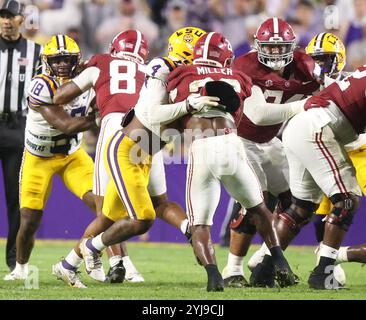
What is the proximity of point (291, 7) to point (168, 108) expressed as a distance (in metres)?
6.11

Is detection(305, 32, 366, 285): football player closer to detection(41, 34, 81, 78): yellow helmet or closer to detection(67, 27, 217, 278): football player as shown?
detection(67, 27, 217, 278): football player


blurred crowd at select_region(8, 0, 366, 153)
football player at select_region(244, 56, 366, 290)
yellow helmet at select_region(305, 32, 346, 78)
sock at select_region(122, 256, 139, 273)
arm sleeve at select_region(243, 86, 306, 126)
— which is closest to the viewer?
football player at select_region(244, 56, 366, 290)

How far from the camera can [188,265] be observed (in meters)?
8.79

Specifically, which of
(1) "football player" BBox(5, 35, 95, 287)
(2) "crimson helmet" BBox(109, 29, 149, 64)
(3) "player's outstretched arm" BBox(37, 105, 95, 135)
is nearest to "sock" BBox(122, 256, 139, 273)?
(1) "football player" BBox(5, 35, 95, 287)

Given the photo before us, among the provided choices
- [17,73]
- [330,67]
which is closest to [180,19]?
[17,73]

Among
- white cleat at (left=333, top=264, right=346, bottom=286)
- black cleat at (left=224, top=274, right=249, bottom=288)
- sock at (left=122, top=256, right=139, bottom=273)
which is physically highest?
white cleat at (left=333, top=264, right=346, bottom=286)

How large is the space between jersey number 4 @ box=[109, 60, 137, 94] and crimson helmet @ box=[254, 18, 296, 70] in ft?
3.11

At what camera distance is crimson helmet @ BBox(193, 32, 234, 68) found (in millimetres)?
6301

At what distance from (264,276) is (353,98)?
1.37 m

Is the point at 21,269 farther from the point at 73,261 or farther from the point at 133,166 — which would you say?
the point at 133,166

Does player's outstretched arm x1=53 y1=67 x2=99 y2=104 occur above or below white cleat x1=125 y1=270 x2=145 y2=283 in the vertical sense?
above

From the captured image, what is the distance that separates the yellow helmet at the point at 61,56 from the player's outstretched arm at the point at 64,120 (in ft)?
0.95

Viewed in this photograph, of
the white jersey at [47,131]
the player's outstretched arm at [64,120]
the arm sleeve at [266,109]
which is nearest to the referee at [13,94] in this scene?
the white jersey at [47,131]

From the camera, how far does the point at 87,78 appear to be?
23.4ft
